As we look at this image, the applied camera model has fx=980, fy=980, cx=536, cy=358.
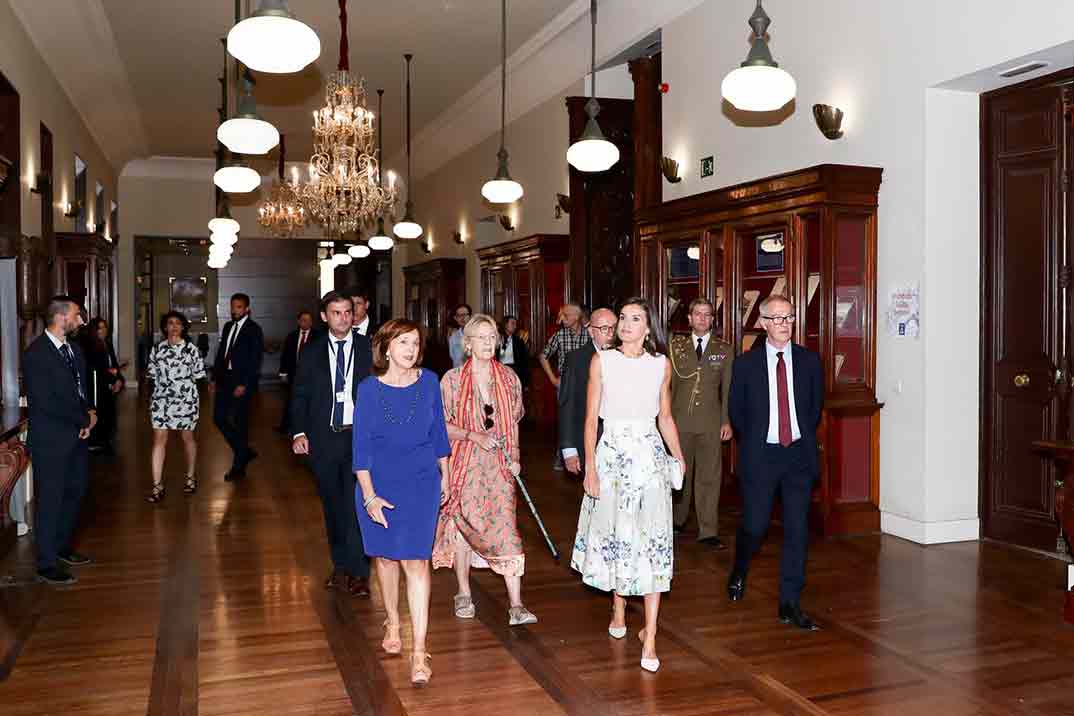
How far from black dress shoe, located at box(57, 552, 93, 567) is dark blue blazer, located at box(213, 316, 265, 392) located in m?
3.08

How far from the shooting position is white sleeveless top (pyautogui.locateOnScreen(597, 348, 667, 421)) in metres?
4.13

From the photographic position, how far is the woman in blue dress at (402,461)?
151 inches

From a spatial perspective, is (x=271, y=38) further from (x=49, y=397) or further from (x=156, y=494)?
(x=156, y=494)

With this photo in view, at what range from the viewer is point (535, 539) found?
6.60m

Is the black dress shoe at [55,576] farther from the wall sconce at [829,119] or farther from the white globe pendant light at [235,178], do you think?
the wall sconce at [829,119]

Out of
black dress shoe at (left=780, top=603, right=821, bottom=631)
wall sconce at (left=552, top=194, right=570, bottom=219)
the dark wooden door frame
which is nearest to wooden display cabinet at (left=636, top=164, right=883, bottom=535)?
the dark wooden door frame

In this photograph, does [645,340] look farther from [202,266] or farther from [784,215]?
[202,266]

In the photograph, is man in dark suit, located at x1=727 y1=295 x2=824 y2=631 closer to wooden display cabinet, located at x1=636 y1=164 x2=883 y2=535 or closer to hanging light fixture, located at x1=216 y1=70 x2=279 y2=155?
wooden display cabinet, located at x1=636 y1=164 x2=883 y2=535

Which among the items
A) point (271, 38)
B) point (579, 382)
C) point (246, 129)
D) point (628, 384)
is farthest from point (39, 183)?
point (628, 384)

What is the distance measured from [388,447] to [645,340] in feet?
4.00

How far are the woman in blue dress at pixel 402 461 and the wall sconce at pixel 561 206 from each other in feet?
24.8

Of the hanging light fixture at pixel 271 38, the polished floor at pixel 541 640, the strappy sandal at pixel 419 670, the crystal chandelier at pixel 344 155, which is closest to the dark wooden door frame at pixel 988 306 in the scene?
the polished floor at pixel 541 640

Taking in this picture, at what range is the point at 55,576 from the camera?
215 inches

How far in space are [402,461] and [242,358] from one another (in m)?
5.45
